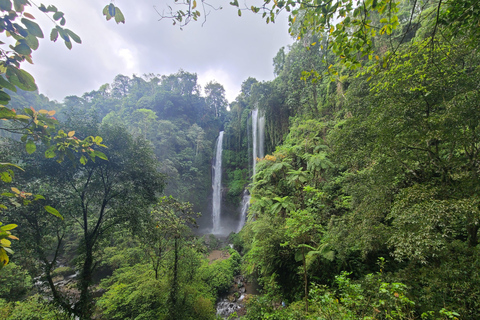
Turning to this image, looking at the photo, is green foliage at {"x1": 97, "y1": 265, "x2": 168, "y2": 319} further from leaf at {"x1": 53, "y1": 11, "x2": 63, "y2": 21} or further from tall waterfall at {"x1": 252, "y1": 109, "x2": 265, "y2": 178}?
tall waterfall at {"x1": 252, "y1": 109, "x2": 265, "y2": 178}

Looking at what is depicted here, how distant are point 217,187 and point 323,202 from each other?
16.2 m

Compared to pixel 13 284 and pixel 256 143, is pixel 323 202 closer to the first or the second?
pixel 256 143

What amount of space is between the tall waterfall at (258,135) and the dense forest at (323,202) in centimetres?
572

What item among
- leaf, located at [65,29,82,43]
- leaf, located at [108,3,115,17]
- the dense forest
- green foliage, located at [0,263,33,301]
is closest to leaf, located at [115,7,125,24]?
leaf, located at [108,3,115,17]

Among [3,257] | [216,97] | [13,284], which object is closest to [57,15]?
[3,257]

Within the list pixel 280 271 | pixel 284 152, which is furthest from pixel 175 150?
pixel 280 271

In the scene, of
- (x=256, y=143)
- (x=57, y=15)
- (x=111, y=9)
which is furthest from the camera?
(x=256, y=143)

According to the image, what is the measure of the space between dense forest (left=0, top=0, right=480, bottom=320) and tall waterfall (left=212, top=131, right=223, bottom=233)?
10.3m

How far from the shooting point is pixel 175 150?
72.9 ft

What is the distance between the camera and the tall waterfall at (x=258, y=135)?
17625 mm

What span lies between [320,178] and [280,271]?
432cm

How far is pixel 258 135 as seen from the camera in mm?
18516

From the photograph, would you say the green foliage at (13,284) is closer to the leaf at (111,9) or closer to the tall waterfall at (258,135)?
the leaf at (111,9)

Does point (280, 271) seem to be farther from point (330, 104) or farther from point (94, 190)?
point (330, 104)
